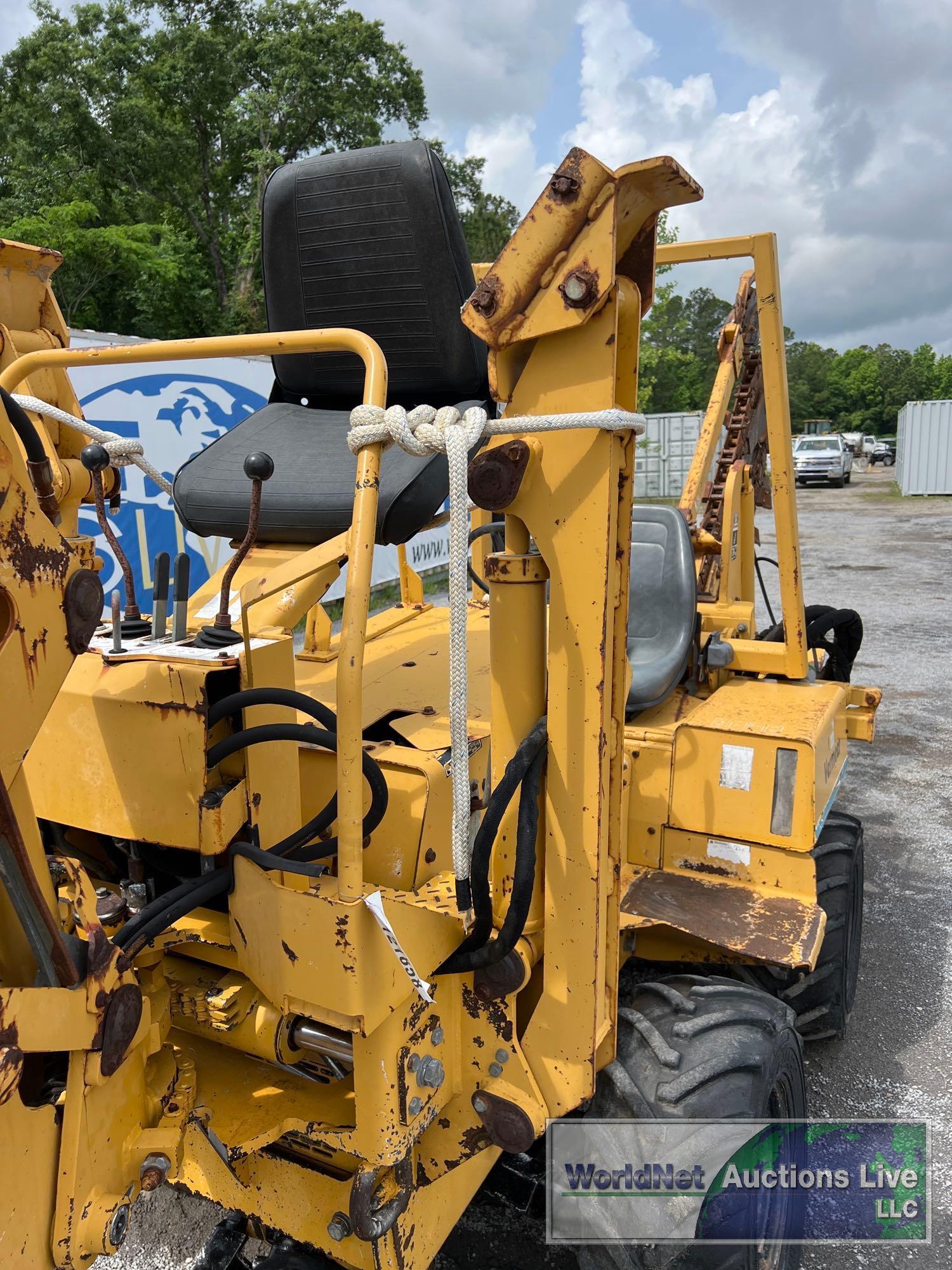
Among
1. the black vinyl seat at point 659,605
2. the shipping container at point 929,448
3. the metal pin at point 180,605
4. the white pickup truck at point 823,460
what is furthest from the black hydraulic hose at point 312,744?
the white pickup truck at point 823,460

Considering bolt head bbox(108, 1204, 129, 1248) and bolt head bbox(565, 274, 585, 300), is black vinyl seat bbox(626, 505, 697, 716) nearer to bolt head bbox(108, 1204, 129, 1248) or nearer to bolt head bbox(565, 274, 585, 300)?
bolt head bbox(565, 274, 585, 300)

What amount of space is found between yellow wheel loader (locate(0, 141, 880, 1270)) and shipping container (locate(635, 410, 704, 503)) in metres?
20.5

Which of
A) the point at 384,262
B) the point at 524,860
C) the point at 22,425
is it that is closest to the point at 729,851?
the point at 524,860

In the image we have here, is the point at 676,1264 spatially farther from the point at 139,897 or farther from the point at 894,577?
the point at 894,577

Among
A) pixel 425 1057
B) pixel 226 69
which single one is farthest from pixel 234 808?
pixel 226 69

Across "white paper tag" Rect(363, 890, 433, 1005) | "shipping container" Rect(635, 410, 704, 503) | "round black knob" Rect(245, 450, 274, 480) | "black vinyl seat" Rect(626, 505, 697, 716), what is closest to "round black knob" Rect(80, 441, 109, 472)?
"round black knob" Rect(245, 450, 274, 480)

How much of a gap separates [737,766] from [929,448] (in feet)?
82.0

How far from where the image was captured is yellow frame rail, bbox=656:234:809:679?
287cm

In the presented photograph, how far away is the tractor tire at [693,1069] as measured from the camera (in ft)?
5.83

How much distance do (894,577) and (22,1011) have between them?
13337 mm

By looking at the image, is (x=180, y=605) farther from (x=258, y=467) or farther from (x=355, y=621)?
(x=355, y=621)

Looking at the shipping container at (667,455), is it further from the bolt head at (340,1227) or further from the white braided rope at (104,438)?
the bolt head at (340,1227)

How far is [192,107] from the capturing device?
20.1m

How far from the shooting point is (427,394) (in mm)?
2340
